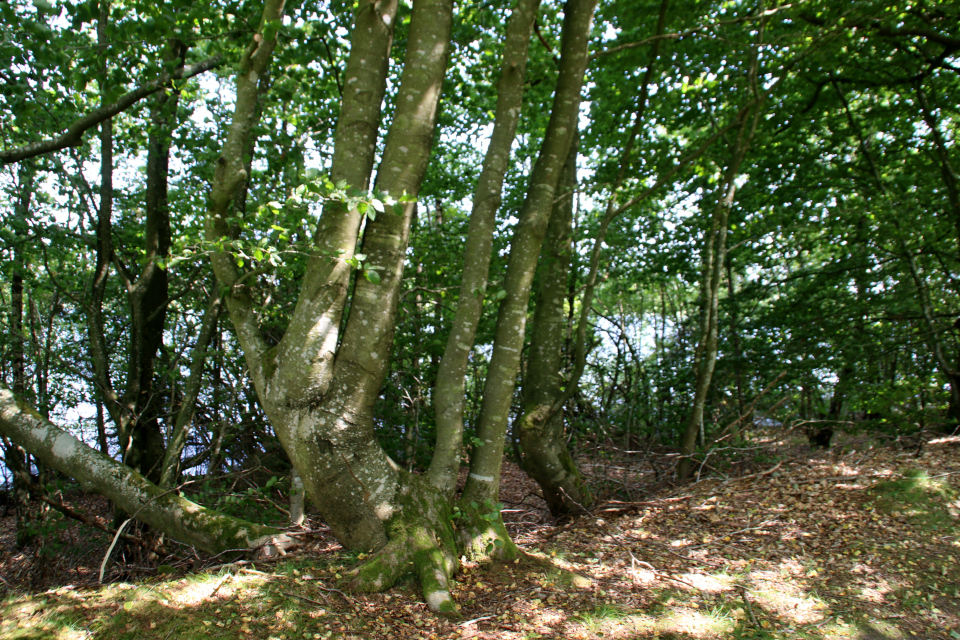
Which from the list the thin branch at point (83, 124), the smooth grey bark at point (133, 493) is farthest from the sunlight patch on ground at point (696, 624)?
the thin branch at point (83, 124)

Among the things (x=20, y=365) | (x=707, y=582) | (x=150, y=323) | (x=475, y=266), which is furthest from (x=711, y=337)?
(x=20, y=365)

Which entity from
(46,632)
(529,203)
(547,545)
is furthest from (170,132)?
(547,545)

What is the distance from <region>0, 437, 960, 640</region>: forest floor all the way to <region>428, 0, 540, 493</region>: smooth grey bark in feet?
2.99

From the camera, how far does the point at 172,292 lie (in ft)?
23.9

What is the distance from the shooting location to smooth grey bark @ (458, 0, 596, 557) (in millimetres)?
3941

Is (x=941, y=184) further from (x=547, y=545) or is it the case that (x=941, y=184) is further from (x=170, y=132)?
(x=170, y=132)

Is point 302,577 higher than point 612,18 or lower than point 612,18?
lower

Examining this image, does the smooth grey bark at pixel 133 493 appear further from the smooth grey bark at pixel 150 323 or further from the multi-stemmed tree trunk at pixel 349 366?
the smooth grey bark at pixel 150 323

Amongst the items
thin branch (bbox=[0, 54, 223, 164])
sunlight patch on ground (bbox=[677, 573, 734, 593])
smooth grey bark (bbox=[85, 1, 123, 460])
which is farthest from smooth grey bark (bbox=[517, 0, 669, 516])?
smooth grey bark (bbox=[85, 1, 123, 460])

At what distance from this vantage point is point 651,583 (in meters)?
3.55

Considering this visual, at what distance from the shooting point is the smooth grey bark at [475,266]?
3.90 metres

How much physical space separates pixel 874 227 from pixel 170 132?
948 centimetres

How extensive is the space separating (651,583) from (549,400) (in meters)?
1.86

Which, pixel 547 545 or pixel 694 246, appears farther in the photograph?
pixel 694 246
